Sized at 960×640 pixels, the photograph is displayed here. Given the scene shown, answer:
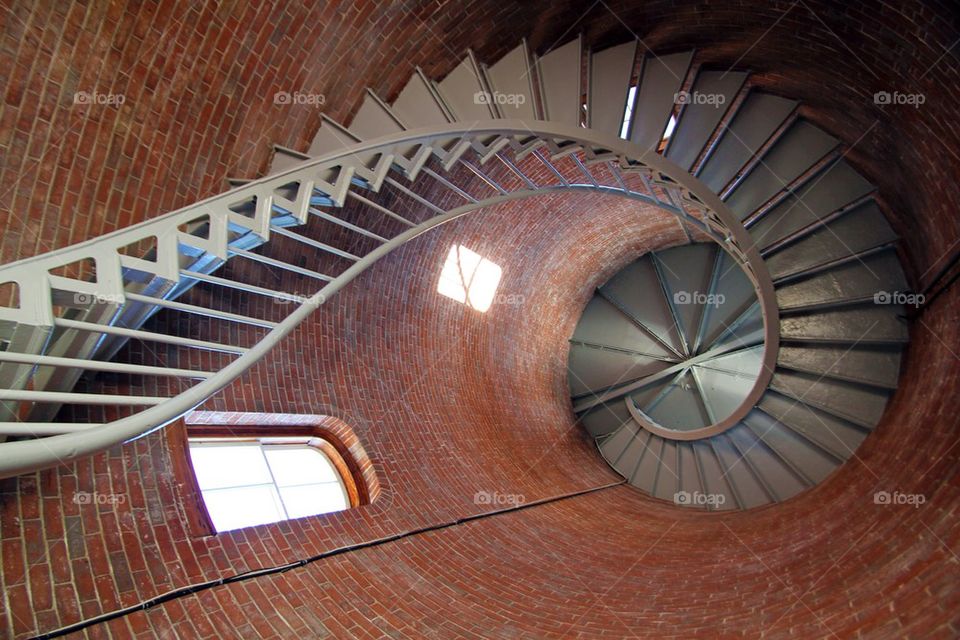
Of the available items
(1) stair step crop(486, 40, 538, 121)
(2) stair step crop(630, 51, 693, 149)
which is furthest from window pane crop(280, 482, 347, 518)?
(2) stair step crop(630, 51, 693, 149)

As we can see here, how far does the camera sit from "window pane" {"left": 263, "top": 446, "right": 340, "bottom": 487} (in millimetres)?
4871

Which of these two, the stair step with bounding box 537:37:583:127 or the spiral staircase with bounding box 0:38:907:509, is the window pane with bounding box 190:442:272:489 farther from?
the stair step with bounding box 537:37:583:127

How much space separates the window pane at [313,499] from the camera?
4672mm

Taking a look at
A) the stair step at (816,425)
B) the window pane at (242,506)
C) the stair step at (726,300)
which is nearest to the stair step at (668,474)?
the stair step at (816,425)

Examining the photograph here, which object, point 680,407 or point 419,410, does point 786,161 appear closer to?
point 419,410

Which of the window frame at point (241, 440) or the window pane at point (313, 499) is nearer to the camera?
the window frame at point (241, 440)

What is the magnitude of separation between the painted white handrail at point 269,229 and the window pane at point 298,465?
4.97ft

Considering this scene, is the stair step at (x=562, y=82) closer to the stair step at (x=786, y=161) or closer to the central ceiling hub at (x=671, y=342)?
the stair step at (x=786, y=161)

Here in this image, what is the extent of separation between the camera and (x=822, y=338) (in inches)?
256

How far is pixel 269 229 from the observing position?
11.2 feet

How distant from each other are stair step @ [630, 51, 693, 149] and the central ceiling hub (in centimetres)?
497

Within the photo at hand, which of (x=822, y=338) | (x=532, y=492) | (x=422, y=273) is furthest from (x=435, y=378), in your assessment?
(x=822, y=338)

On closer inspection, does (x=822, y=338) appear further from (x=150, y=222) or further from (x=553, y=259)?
(x=150, y=222)

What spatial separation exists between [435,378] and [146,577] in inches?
156
